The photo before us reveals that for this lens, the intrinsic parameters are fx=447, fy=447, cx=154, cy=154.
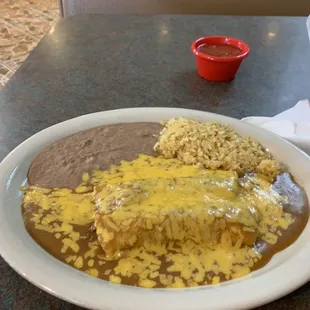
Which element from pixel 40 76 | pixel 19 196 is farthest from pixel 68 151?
pixel 40 76

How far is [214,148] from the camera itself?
3.34ft

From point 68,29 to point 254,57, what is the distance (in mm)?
772

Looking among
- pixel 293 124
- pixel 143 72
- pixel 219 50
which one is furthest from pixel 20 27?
pixel 293 124

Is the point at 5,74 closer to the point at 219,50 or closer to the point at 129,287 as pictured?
the point at 219,50

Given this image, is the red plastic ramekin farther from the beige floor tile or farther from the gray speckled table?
the beige floor tile

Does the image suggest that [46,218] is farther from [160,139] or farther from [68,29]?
[68,29]

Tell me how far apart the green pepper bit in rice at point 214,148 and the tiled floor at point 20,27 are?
244 centimetres

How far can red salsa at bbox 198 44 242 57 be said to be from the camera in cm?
152

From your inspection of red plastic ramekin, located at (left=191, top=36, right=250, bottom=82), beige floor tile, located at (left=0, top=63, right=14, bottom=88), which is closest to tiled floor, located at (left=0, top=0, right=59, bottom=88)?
beige floor tile, located at (left=0, top=63, right=14, bottom=88)

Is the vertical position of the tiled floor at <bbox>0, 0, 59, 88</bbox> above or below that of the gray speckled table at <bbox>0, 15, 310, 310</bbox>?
below

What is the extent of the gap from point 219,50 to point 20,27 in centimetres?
300

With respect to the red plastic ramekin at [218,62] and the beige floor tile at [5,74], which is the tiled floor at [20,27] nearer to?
the beige floor tile at [5,74]

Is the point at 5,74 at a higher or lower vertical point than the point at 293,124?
lower

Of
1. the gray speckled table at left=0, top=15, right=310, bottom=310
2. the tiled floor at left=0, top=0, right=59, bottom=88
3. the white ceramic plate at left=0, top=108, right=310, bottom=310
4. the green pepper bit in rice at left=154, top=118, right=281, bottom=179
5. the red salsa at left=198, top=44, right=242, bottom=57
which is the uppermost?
the white ceramic plate at left=0, top=108, right=310, bottom=310
